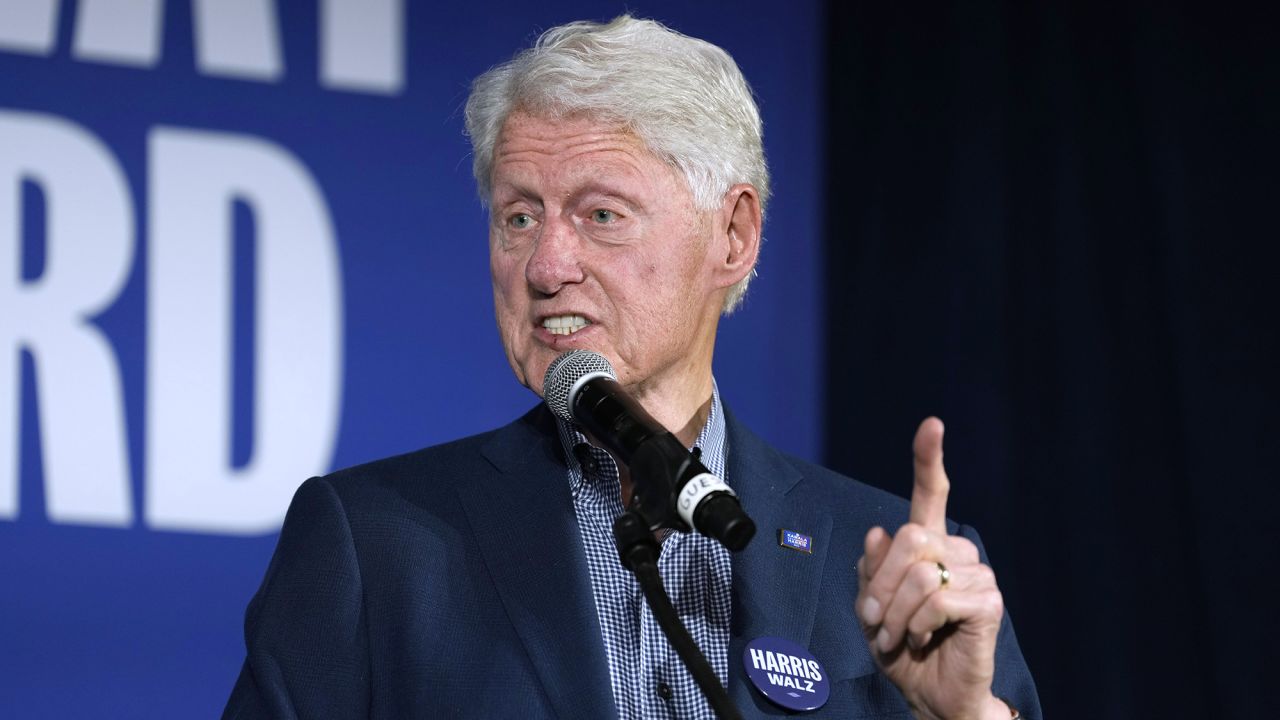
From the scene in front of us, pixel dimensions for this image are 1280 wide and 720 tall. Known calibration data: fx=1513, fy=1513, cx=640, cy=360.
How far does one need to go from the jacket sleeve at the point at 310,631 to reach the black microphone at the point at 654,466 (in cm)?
49

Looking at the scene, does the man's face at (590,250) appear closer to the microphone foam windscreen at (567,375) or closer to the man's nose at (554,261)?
the man's nose at (554,261)

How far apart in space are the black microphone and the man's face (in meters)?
0.43

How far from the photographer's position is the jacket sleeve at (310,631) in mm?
1802

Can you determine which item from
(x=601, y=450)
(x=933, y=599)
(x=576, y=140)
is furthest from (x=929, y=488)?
(x=576, y=140)

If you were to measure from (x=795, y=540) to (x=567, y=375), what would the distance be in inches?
24.6

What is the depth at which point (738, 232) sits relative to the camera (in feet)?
7.52

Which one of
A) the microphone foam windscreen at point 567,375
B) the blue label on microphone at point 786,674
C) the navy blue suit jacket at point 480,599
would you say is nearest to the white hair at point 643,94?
the navy blue suit jacket at point 480,599

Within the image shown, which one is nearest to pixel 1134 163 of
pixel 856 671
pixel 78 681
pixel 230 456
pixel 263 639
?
pixel 856 671

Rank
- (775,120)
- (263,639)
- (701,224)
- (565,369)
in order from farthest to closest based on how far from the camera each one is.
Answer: (775,120) < (701,224) < (263,639) < (565,369)

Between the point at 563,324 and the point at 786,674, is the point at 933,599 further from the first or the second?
the point at 563,324

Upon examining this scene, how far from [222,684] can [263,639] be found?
1275mm

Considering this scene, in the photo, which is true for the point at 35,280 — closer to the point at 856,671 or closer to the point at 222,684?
the point at 222,684

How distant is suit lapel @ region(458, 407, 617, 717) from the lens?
1.81m

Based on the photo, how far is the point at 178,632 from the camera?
3021mm
